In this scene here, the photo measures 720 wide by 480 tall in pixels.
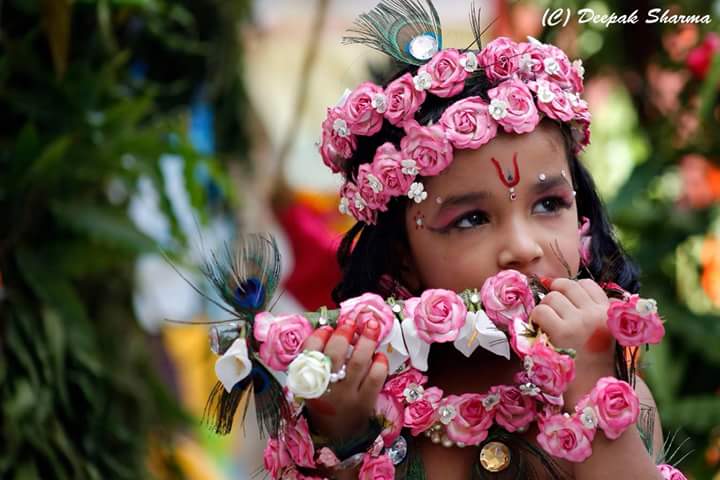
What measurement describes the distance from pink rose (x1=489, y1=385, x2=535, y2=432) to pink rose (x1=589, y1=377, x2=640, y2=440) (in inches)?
6.1

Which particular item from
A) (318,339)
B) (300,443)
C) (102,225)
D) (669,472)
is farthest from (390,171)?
(102,225)

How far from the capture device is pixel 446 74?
166cm

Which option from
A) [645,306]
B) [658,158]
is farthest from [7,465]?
[658,158]

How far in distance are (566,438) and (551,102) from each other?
0.53 meters

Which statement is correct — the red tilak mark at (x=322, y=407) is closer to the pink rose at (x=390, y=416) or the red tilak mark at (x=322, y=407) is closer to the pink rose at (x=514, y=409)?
the pink rose at (x=390, y=416)

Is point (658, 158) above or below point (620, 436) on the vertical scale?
above

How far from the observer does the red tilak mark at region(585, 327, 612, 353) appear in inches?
57.1

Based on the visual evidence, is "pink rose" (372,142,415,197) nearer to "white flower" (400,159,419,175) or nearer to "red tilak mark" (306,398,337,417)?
"white flower" (400,159,419,175)

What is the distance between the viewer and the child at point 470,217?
1.45m

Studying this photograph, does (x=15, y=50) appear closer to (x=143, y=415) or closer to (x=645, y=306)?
(x=143, y=415)

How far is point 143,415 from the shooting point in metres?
2.96

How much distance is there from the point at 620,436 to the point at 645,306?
0.18 m

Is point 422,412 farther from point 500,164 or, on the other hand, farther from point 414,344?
point 500,164

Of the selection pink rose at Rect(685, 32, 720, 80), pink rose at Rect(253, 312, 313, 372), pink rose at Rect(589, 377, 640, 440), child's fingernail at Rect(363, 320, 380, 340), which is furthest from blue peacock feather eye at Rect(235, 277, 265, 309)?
pink rose at Rect(685, 32, 720, 80)
